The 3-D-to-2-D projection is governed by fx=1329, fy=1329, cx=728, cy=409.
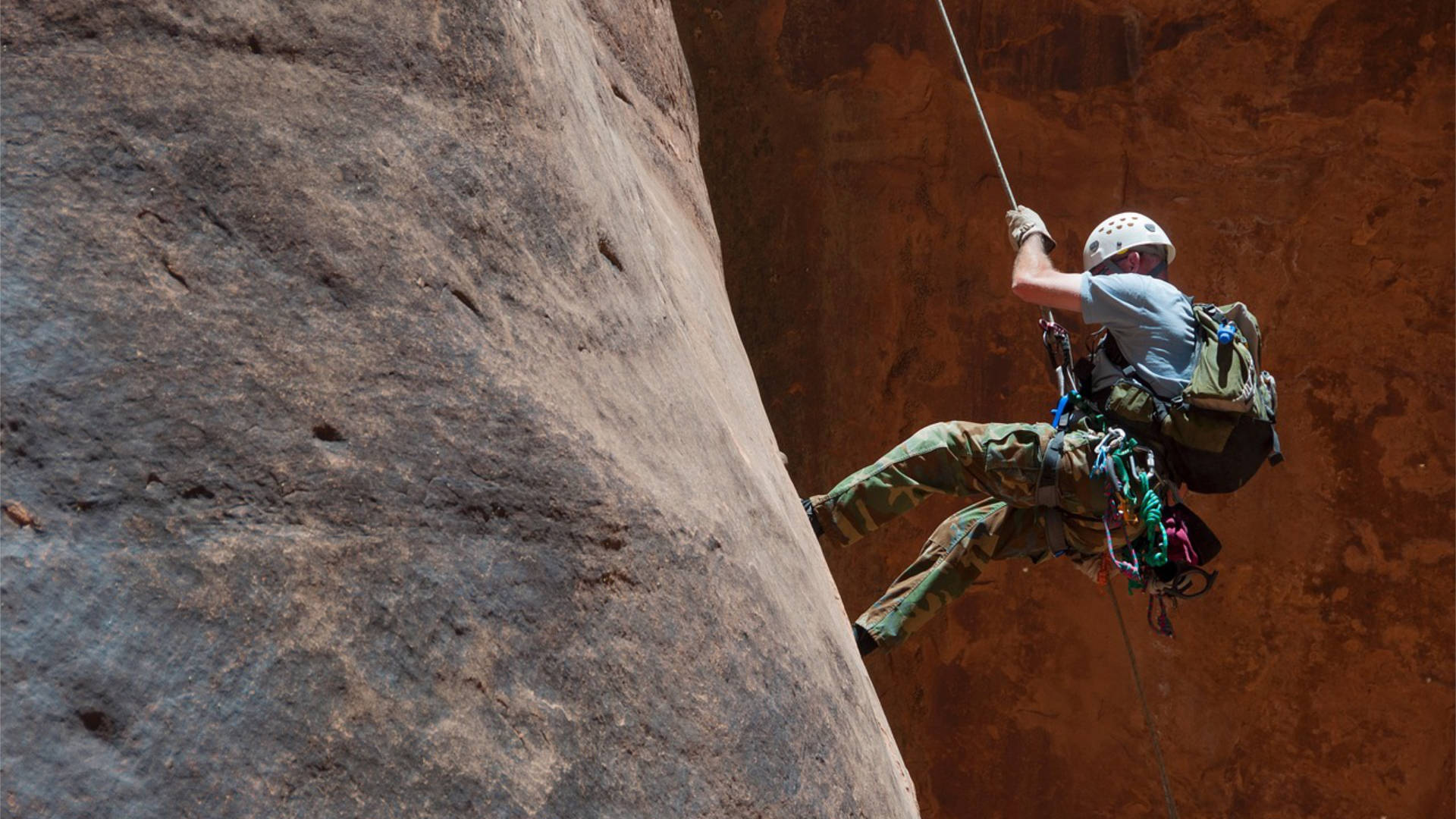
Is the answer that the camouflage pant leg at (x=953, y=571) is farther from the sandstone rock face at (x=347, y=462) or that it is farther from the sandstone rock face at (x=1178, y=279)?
the sandstone rock face at (x=1178, y=279)

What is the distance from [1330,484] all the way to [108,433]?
6.25 m

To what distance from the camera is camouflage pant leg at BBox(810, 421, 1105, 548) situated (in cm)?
445

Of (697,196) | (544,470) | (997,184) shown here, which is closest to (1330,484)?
Result: (997,184)

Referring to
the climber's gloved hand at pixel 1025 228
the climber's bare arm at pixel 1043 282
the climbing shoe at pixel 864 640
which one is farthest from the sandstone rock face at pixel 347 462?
the climber's gloved hand at pixel 1025 228

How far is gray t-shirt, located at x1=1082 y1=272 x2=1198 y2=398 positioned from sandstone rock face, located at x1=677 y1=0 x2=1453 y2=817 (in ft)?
7.89

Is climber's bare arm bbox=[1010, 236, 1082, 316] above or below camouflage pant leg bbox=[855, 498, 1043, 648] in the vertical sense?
above

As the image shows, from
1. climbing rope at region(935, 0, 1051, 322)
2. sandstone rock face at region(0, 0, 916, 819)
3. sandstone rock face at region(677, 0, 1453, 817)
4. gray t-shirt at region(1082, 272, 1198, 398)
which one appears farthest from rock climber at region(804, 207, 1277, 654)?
sandstone rock face at region(677, 0, 1453, 817)

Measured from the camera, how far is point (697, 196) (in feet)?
14.6

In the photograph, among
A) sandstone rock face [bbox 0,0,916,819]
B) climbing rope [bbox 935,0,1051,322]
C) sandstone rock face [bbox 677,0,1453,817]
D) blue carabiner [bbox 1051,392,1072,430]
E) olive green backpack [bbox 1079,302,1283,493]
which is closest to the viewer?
sandstone rock face [bbox 0,0,916,819]

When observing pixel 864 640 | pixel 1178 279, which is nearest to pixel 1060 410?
pixel 864 640

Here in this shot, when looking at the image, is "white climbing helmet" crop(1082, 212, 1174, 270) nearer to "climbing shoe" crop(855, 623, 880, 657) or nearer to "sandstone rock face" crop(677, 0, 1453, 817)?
"climbing shoe" crop(855, 623, 880, 657)

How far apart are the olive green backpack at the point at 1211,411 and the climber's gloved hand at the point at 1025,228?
552 millimetres

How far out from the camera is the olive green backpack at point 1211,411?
434 cm

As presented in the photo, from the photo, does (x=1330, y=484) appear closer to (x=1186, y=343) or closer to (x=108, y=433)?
(x=1186, y=343)
